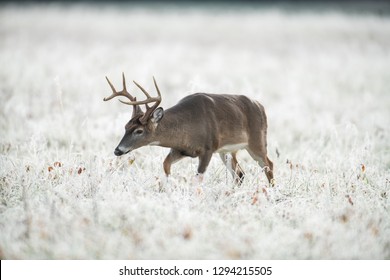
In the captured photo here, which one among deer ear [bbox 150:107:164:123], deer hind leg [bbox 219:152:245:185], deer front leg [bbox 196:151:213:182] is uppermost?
deer ear [bbox 150:107:164:123]

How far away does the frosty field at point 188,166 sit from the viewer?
5.70 metres

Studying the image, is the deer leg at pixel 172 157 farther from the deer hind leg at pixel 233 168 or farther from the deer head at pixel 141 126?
the deer hind leg at pixel 233 168

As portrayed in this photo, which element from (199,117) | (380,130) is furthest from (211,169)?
(380,130)

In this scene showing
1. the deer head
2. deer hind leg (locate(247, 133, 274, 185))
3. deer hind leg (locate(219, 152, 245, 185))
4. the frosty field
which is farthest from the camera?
deer hind leg (locate(247, 133, 274, 185))

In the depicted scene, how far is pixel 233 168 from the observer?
7.74 metres

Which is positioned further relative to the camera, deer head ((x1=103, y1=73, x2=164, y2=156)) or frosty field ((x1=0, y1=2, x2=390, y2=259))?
deer head ((x1=103, y1=73, x2=164, y2=156))

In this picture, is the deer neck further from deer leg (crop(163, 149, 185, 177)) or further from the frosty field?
the frosty field

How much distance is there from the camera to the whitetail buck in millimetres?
6957

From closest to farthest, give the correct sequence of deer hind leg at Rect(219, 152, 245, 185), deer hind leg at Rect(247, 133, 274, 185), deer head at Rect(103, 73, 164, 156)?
deer head at Rect(103, 73, 164, 156), deer hind leg at Rect(219, 152, 245, 185), deer hind leg at Rect(247, 133, 274, 185)

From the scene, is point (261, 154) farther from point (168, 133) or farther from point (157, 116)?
point (157, 116)

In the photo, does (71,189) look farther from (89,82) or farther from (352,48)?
(352,48)

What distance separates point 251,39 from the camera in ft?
76.9

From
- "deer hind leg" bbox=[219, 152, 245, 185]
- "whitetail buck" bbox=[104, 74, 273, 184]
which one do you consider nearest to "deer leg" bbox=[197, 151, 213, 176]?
"whitetail buck" bbox=[104, 74, 273, 184]

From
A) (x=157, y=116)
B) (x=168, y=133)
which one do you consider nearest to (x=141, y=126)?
(x=157, y=116)
